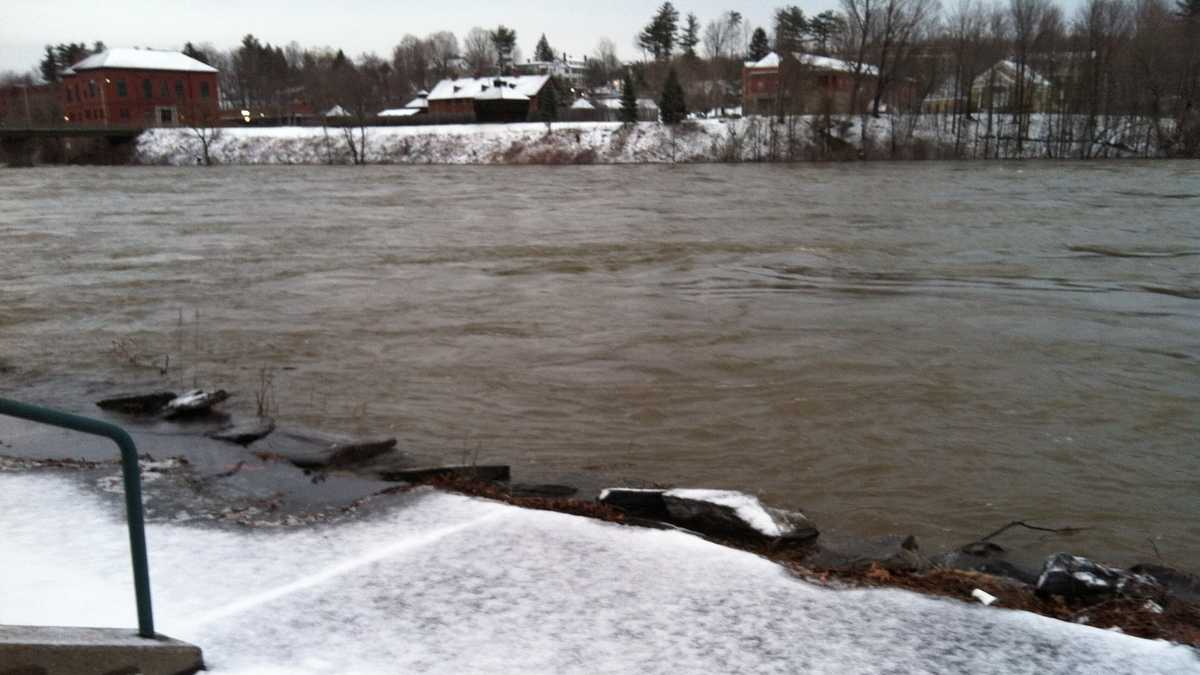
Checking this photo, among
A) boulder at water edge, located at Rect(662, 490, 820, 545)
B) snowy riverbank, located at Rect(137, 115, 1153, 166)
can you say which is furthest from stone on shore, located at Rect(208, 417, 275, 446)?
snowy riverbank, located at Rect(137, 115, 1153, 166)

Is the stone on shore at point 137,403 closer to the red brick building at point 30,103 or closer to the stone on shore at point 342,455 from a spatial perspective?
the stone on shore at point 342,455

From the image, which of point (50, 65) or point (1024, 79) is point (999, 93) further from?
point (50, 65)

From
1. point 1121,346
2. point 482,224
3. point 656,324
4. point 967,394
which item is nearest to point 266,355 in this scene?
point 656,324

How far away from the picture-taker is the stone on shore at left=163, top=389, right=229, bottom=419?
29.3 ft

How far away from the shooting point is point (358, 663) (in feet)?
12.9

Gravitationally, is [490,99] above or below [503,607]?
above

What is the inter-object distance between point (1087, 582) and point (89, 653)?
474cm

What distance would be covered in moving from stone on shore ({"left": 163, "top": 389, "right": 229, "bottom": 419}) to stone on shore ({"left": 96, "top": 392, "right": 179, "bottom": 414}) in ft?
0.43

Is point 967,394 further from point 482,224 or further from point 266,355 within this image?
point 482,224

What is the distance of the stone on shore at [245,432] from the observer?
26.4 feet

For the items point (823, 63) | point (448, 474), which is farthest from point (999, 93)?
point (448, 474)

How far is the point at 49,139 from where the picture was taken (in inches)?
3022

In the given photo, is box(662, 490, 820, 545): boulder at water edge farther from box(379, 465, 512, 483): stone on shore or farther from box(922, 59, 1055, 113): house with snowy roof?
box(922, 59, 1055, 113): house with snowy roof

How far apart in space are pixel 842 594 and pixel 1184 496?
4.64m
